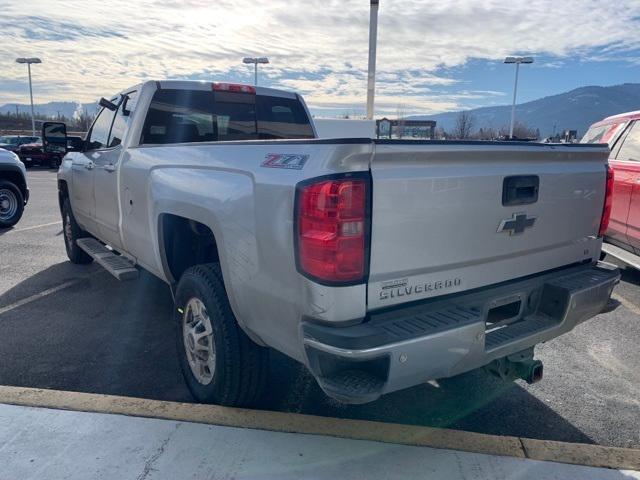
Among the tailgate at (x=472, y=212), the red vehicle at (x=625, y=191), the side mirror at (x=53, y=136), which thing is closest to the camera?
the tailgate at (x=472, y=212)

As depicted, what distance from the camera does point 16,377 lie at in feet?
11.7

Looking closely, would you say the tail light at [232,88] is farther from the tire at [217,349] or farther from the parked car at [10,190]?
the parked car at [10,190]

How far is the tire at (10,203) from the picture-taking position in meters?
9.53

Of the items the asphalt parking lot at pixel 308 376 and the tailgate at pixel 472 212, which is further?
the asphalt parking lot at pixel 308 376

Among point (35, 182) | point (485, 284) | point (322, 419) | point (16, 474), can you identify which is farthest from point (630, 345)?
point (35, 182)

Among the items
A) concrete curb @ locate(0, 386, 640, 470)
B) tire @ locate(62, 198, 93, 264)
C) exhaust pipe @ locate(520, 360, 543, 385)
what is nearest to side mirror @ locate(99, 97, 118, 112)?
tire @ locate(62, 198, 93, 264)

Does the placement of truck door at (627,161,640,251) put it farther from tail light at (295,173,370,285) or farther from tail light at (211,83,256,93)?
tail light at (295,173,370,285)

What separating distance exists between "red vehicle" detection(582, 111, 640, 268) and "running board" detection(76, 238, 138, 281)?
5.15m

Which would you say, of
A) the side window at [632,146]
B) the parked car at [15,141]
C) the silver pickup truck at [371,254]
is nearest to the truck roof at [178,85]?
the silver pickup truck at [371,254]

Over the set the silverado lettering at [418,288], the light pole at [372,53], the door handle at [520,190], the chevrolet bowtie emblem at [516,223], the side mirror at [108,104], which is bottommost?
the silverado lettering at [418,288]

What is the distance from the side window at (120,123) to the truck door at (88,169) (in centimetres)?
20

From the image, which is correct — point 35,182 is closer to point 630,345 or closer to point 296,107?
point 296,107

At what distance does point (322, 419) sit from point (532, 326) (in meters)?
1.30

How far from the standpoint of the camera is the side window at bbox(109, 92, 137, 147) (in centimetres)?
459
